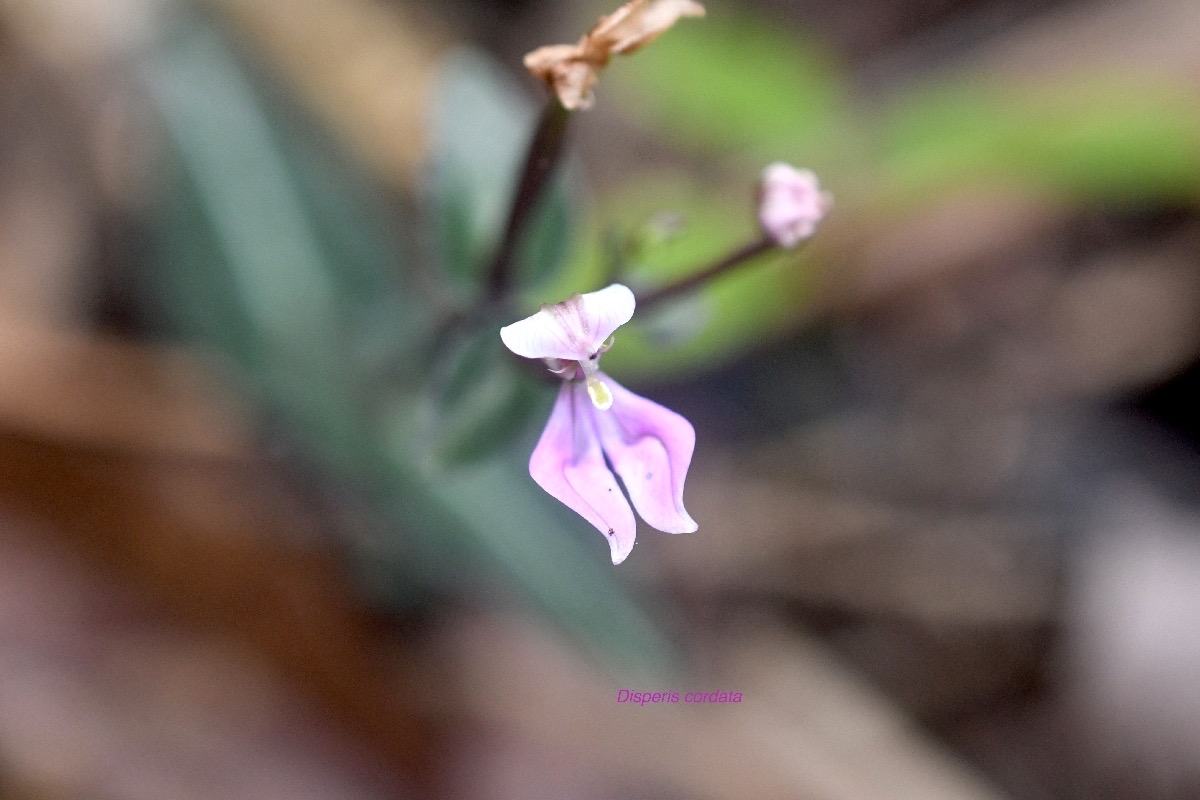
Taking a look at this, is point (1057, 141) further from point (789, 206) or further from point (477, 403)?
point (477, 403)

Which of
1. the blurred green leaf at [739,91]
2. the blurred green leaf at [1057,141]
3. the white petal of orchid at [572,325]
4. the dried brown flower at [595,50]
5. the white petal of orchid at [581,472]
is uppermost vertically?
the blurred green leaf at [739,91]

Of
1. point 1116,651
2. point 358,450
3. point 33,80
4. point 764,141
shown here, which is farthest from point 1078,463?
point 33,80

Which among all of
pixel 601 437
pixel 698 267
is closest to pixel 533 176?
pixel 601 437

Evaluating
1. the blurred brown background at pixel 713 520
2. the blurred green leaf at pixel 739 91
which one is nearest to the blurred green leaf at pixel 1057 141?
the blurred brown background at pixel 713 520

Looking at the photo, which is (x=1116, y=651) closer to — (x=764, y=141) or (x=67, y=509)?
(x=764, y=141)

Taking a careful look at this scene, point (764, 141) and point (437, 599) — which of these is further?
point (764, 141)

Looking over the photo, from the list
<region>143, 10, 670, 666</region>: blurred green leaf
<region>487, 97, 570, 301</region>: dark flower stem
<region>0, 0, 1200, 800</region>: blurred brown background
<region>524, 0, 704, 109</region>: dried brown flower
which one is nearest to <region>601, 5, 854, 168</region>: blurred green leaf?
<region>0, 0, 1200, 800</region>: blurred brown background

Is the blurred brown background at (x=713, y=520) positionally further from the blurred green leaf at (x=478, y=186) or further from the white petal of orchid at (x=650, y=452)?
the white petal of orchid at (x=650, y=452)
